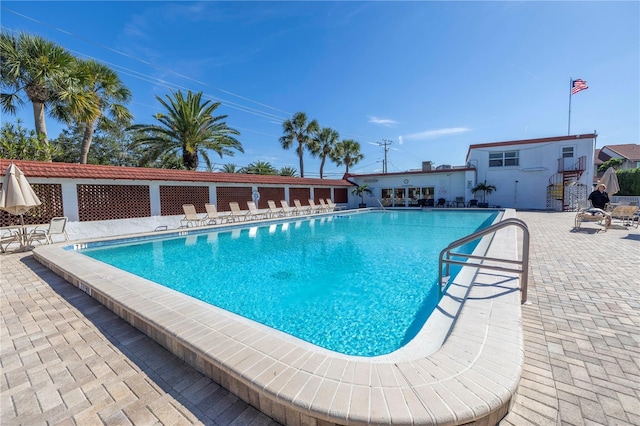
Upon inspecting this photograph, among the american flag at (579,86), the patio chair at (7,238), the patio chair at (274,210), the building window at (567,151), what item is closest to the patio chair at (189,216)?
the patio chair at (274,210)

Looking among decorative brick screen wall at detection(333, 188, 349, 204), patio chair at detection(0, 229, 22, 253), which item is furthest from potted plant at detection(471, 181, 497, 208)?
patio chair at detection(0, 229, 22, 253)

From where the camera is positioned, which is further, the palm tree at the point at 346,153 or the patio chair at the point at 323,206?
the palm tree at the point at 346,153

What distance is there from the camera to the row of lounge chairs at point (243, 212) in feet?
43.3

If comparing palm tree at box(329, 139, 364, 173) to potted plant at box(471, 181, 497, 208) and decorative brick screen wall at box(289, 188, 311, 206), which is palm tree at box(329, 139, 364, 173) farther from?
potted plant at box(471, 181, 497, 208)

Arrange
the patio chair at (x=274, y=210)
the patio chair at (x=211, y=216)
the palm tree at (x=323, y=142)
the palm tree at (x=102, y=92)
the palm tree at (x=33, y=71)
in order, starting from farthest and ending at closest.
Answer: the palm tree at (x=323, y=142), the patio chair at (x=274, y=210), the patio chair at (x=211, y=216), the palm tree at (x=102, y=92), the palm tree at (x=33, y=71)

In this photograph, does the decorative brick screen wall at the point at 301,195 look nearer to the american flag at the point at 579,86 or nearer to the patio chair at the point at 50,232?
the patio chair at the point at 50,232

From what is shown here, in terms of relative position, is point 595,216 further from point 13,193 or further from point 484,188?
point 13,193

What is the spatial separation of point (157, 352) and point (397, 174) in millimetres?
24646

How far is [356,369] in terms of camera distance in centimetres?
197

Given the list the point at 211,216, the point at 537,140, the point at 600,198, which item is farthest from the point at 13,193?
the point at 537,140

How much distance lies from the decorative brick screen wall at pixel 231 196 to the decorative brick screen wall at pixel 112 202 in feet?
12.4

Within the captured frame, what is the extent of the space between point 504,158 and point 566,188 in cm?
441

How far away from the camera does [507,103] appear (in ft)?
53.6

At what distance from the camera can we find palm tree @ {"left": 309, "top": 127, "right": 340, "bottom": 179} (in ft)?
95.5
